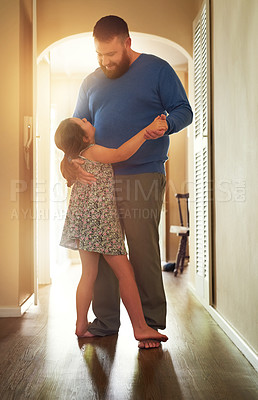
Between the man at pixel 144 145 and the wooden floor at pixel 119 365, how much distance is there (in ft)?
0.66

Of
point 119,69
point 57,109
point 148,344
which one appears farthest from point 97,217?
point 57,109

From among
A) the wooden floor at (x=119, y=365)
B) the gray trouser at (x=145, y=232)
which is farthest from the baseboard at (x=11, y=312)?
the gray trouser at (x=145, y=232)

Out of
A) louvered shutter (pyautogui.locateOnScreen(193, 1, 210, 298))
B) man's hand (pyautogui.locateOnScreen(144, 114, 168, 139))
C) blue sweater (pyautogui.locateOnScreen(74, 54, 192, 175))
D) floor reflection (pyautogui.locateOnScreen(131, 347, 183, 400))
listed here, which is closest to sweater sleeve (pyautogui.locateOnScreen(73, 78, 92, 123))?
blue sweater (pyautogui.locateOnScreen(74, 54, 192, 175))

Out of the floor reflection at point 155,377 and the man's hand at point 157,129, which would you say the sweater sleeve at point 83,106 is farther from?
the floor reflection at point 155,377

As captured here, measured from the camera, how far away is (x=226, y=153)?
236cm

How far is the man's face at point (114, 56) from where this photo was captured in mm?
2064

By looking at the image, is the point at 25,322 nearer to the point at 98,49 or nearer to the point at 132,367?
the point at 132,367

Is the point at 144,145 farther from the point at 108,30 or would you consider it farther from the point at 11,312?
the point at 11,312

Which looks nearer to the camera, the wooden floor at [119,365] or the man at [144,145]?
the wooden floor at [119,365]

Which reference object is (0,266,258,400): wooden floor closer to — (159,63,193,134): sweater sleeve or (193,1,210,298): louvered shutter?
(193,1,210,298): louvered shutter

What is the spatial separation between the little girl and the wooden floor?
6.2 inches

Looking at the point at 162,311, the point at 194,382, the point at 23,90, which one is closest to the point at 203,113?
the point at 23,90

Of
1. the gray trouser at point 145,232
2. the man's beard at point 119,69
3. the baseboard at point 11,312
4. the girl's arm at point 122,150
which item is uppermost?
the man's beard at point 119,69

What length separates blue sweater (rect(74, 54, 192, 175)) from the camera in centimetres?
213
